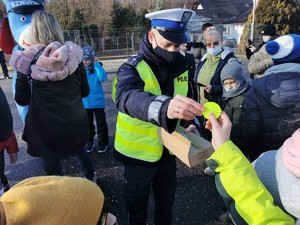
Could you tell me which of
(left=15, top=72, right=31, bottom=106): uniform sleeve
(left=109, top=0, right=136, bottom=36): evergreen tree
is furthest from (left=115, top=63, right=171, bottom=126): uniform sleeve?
(left=109, top=0, right=136, bottom=36): evergreen tree

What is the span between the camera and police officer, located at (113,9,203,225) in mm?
1604

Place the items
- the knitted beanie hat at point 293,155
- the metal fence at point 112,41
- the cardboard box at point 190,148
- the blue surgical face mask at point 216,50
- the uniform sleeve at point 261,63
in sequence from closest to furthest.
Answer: the knitted beanie hat at point 293,155 < the cardboard box at point 190,148 < the uniform sleeve at point 261,63 < the blue surgical face mask at point 216,50 < the metal fence at point 112,41

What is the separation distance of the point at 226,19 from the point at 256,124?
3556 centimetres

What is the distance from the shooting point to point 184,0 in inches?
1561

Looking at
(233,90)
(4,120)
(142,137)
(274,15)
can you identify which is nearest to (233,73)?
(233,90)

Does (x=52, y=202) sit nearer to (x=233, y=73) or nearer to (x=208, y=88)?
(x=233, y=73)

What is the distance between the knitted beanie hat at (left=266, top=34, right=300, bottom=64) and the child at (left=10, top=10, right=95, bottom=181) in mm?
1516

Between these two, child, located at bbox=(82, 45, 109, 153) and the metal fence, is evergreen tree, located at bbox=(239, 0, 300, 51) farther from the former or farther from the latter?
child, located at bbox=(82, 45, 109, 153)

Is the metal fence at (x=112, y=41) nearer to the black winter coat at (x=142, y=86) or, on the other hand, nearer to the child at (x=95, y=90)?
the child at (x=95, y=90)

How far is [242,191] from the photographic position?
3.68ft

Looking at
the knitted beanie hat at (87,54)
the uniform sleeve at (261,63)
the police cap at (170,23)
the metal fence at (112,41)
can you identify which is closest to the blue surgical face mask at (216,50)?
the uniform sleeve at (261,63)

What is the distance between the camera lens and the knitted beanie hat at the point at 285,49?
74.0 inches

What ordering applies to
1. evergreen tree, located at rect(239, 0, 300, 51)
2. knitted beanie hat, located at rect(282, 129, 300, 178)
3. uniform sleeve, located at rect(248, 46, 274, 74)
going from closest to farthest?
1. knitted beanie hat, located at rect(282, 129, 300, 178)
2. uniform sleeve, located at rect(248, 46, 274, 74)
3. evergreen tree, located at rect(239, 0, 300, 51)

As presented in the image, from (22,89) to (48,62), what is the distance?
334 millimetres
